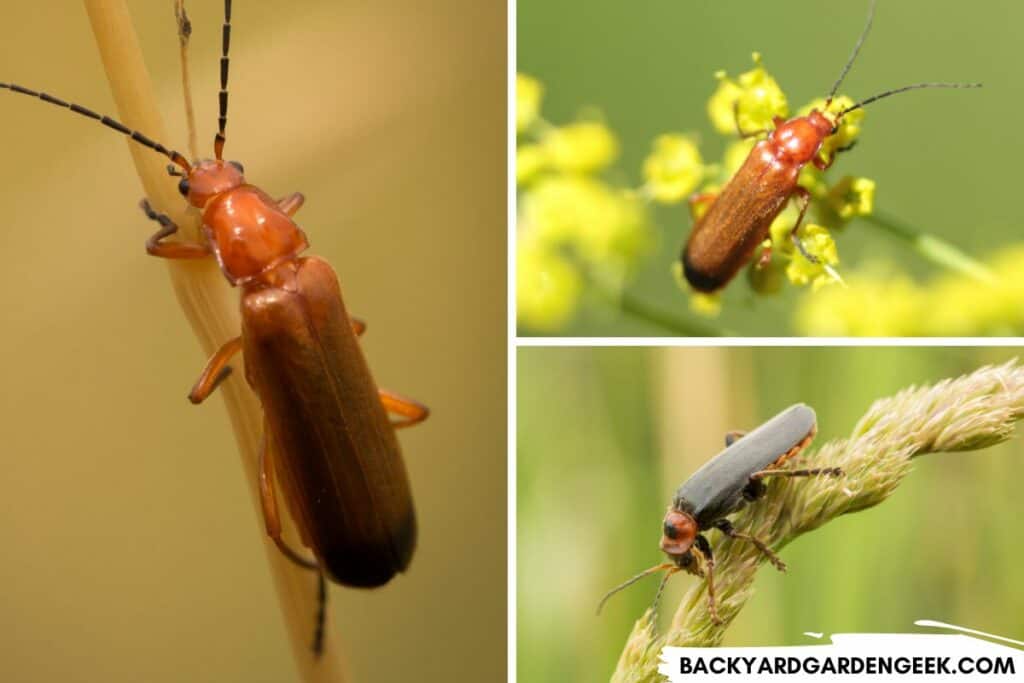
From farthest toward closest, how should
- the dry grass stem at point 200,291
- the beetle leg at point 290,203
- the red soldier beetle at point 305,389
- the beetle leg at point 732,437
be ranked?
the beetle leg at point 732,437 < the beetle leg at point 290,203 < the red soldier beetle at point 305,389 < the dry grass stem at point 200,291

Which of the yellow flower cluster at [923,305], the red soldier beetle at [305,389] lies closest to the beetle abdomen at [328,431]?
the red soldier beetle at [305,389]

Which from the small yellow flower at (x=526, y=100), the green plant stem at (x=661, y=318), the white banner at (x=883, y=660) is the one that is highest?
the small yellow flower at (x=526, y=100)

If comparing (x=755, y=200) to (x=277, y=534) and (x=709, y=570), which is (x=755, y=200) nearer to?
(x=709, y=570)

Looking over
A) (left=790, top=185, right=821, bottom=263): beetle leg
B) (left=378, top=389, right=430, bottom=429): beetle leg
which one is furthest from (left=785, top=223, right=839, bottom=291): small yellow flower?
(left=378, top=389, right=430, bottom=429): beetle leg

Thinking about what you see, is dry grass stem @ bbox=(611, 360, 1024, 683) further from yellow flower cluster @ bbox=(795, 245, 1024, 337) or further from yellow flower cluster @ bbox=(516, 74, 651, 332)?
yellow flower cluster @ bbox=(516, 74, 651, 332)

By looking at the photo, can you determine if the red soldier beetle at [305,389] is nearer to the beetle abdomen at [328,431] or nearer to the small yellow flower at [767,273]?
the beetle abdomen at [328,431]

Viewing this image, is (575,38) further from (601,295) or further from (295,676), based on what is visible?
(295,676)

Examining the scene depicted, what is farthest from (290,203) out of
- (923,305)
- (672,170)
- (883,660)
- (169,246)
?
(883,660)
